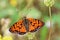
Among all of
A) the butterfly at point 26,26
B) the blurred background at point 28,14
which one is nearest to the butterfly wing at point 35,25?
the butterfly at point 26,26

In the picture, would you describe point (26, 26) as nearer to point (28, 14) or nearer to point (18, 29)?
point (18, 29)

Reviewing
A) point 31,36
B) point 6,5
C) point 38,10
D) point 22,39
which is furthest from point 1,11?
point 31,36

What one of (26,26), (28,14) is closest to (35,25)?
(26,26)

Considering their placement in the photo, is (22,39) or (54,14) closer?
(22,39)

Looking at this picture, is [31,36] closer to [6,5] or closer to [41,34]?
[41,34]

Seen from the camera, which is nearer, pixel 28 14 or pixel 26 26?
pixel 26 26

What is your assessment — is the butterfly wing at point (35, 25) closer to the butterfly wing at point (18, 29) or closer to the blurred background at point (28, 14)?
the butterfly wing at point (18, 29)

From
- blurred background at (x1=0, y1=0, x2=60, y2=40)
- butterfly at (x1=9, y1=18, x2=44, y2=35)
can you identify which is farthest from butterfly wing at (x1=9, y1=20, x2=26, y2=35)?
blurred background at (x1=0, y1=0, x2=60, y2=40)
